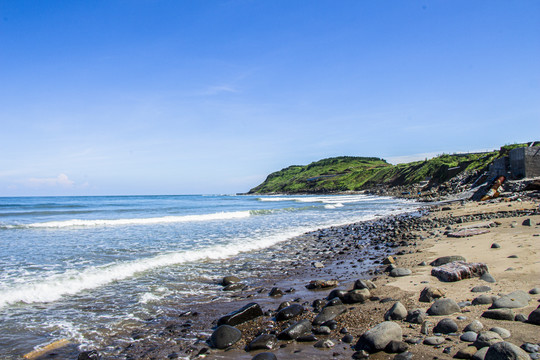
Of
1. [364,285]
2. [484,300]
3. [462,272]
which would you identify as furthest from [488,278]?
[364,285]

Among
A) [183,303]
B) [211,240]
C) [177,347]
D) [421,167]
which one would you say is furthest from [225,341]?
[421,167]

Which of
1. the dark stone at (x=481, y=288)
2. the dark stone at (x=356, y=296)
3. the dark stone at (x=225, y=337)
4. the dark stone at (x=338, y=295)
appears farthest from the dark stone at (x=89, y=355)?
the dark stone at (x=481, y=288)

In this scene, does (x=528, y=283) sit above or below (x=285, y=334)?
above

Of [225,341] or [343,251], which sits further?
[343,251]

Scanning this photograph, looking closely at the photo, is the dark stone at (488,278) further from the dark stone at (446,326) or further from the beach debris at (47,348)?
the beach debris at (47,348)

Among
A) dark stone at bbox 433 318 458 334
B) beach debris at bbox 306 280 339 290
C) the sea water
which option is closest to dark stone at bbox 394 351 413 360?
dark stone at bbox 433 318 458 334

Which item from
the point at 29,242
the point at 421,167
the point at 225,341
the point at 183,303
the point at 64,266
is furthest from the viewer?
the point at 421,167

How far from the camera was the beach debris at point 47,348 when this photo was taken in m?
4.68

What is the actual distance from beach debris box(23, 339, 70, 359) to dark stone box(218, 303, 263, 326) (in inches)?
95.7

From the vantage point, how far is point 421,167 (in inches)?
3189

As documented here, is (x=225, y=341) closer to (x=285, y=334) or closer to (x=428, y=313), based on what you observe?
(x=285, y=334)

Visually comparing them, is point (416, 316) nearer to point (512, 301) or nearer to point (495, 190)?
point (512, 301)

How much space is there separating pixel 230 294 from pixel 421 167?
8332cm

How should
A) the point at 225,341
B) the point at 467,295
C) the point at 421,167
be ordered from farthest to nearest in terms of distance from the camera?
1. the point at 421,167
2. the point at 467,295
3. the point at 225,341
